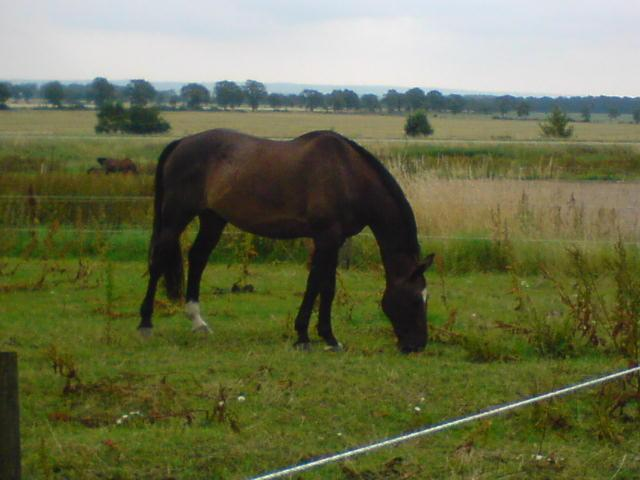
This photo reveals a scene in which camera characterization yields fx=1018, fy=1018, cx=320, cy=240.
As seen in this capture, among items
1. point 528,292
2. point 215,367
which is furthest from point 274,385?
point 528,292

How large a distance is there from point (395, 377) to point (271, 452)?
180 centimetres

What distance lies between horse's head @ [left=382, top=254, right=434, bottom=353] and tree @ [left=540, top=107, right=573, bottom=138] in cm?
2839

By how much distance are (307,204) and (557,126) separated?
2959 cm

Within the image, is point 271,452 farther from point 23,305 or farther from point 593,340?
point 23,305

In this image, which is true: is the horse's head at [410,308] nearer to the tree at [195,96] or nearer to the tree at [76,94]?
the tree at [195,96]

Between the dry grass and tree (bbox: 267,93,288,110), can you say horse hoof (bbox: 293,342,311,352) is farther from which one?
tree (bbox: 267,93,288,110)

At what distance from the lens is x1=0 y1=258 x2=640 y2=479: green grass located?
5.19m

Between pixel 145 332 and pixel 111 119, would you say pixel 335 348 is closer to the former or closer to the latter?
pixel 145 332

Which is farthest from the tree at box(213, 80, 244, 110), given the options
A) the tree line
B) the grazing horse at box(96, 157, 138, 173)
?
the grazing horse at box(96, 157, 138, 173)

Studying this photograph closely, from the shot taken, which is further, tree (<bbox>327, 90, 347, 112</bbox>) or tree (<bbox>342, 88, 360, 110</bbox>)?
tree (<bbox>342, 88, 360, 110</bbox>)

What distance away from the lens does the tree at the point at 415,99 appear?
45853mm

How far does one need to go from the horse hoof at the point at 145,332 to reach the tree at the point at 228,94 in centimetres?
3789

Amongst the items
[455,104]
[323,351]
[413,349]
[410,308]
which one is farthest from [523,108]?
[323,351]

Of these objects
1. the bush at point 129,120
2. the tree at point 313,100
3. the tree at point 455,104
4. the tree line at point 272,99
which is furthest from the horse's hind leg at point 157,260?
the tree at point 455,104
